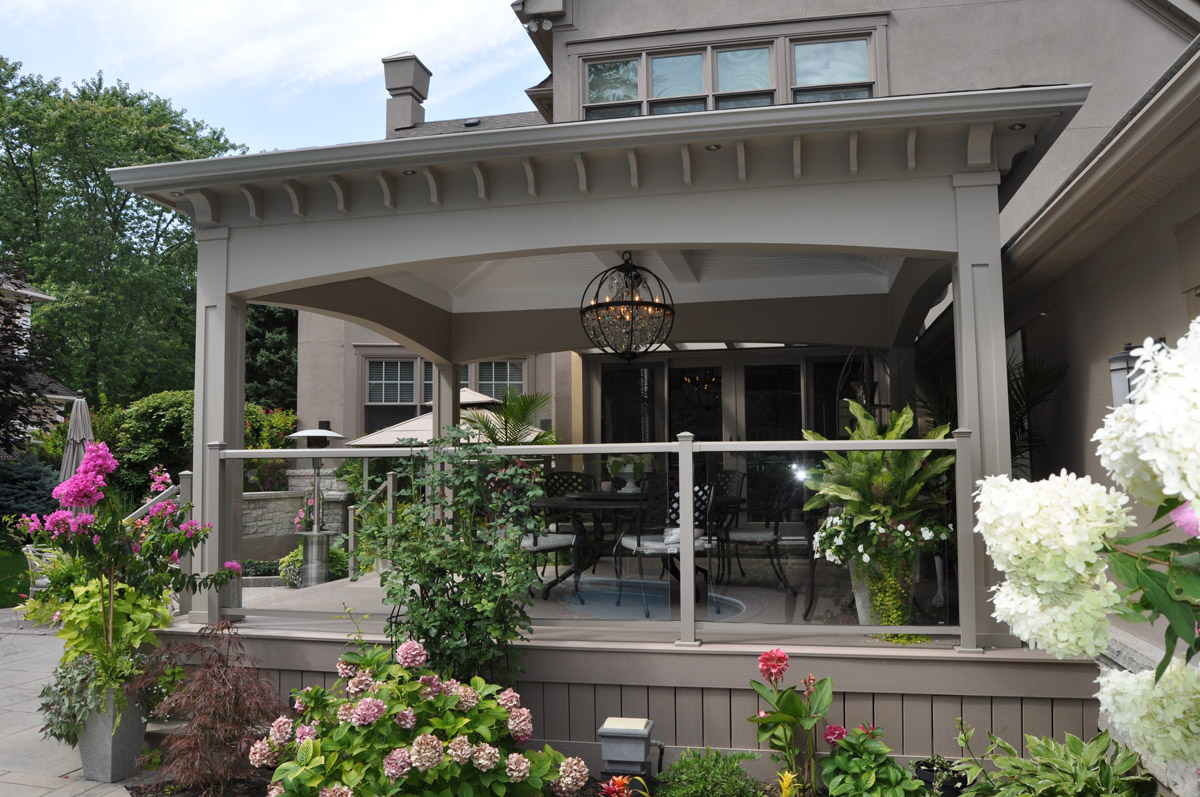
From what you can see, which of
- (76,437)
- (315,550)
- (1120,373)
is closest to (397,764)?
(315,550)

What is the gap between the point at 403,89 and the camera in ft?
45.9

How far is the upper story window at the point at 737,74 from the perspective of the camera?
8.84m

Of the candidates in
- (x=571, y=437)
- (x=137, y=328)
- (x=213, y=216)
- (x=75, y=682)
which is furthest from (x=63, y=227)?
(x=75, y=682)

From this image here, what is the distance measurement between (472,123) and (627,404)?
526 cm

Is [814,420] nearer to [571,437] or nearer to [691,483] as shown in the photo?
[571,437]

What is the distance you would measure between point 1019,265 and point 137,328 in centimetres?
2329

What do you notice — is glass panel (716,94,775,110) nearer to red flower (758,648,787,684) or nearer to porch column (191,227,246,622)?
porch column (191,227,246,622)

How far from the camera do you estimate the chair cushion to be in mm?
4809

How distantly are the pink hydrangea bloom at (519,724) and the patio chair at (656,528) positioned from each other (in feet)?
3.29

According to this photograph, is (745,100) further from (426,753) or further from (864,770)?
(426,753)

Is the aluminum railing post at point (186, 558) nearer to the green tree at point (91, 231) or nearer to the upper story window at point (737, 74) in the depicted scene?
the upper story window at point (737, 74)

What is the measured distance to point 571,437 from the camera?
41.1 feet

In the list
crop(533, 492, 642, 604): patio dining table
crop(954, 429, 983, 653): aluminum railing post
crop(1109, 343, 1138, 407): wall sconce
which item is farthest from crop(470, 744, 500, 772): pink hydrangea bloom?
crop(1109, 343, 1138, 407): wall sconce

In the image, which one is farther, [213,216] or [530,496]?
[213,216]
